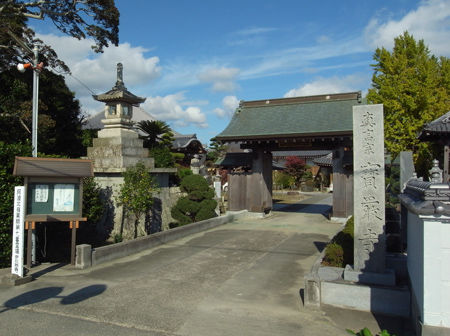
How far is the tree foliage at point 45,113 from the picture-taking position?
14.6m

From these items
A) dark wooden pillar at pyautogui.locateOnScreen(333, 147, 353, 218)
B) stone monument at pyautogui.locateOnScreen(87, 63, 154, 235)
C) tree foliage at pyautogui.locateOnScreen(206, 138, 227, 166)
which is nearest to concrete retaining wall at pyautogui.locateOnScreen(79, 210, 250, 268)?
stone monument at pyautogui.locateOnScreen(87, 63, 154, 235)

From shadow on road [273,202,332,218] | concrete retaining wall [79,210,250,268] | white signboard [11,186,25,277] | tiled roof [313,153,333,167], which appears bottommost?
concrete retaining wall [79,210,250,268]

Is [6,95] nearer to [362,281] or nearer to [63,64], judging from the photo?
[63,64]

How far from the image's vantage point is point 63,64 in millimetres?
16000

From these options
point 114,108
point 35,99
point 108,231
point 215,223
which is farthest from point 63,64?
point 215,223

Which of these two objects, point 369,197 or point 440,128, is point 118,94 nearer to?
point 369,197

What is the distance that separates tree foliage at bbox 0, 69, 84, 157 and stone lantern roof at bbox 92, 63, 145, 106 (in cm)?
278

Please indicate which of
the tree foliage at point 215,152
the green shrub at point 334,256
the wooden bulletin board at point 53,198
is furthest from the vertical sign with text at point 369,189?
the tree foliage at point 215,152

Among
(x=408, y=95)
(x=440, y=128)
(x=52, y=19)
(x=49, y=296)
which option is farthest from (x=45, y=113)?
(x=408, y=95)

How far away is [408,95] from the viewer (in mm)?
21422

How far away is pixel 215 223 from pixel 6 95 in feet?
35.5

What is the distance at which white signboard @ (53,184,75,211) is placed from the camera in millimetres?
8633

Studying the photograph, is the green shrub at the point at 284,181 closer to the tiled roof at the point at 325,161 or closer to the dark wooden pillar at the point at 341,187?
the tiled roof at the point at 325,161

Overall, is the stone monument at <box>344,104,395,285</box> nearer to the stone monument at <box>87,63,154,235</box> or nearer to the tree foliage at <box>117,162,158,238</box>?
the tree foliage at <box>117,162,158,238</box>
